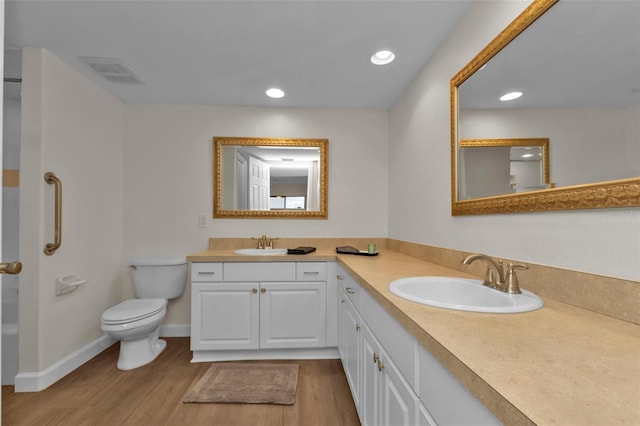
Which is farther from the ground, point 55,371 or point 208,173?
point 208,173

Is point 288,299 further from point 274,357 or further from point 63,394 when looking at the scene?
point 63,394

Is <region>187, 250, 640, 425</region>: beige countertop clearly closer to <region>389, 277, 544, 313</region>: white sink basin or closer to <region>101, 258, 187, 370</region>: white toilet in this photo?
<region>389, 277, 544, 313</region>: white sink basin

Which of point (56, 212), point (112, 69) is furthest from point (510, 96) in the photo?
point (56, 212)

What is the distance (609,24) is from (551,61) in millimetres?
173

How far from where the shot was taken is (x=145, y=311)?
2.02 m

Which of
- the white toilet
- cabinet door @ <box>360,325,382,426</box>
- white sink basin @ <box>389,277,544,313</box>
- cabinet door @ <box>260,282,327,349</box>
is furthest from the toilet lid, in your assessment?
white sink basin @ <box>389,277,544,313</box>

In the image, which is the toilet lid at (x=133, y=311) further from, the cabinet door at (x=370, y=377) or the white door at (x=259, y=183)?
the cabinet door at (x=370, y=377)

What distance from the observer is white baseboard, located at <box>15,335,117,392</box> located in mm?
1749

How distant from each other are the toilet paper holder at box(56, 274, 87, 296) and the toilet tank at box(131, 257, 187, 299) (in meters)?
0.38

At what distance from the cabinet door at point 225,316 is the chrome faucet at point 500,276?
1.57 metres

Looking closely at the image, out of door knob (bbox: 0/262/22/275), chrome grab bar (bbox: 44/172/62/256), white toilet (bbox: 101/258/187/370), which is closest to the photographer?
door knob (bbox: 0/262/22/275)

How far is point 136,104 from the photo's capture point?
102 inches

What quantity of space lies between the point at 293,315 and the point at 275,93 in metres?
1.84

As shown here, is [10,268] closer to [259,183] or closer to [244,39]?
[244,39]
